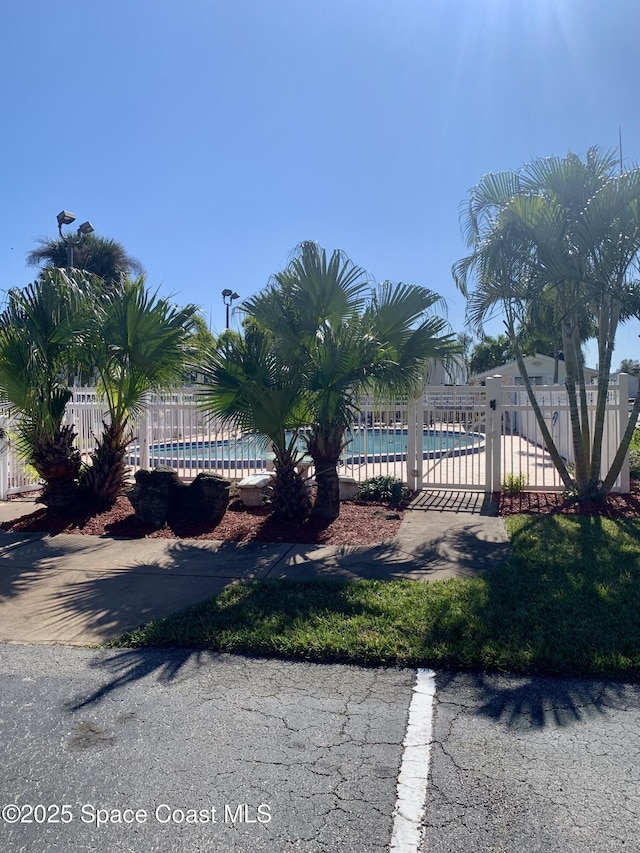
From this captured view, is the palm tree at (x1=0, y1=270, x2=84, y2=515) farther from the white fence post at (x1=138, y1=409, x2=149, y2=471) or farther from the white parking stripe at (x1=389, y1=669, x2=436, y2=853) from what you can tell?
the white parking stripe at (x1=389, y1=669, x2=436, y2=853)

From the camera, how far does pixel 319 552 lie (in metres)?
7.62

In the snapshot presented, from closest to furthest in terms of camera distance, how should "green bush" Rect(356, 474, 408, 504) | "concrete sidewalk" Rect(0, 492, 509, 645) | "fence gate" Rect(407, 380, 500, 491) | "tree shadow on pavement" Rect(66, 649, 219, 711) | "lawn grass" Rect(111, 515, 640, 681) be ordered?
"tree shadow on pavement" Rect(66, 649, 219, 711), "lawn grass" Rect(111, 515, 640, 681), "concrete sidewalk" Rect(0, 492, 509, 645), "green bush" Rect(356, 474, 408, 504), "fence gate" Rect(407, 380, 500, 491)

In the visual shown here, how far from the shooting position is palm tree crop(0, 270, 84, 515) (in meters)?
8.73

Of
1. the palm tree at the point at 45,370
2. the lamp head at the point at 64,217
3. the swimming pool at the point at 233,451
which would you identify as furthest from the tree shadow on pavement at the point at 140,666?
the lamp head at the point at 64,217

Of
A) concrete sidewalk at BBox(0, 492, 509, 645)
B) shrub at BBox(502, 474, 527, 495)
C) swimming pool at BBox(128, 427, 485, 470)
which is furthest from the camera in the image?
swimming pool at BBox(128, 427, 485, 470)

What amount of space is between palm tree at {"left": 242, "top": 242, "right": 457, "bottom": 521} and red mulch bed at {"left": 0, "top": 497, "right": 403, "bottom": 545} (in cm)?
53

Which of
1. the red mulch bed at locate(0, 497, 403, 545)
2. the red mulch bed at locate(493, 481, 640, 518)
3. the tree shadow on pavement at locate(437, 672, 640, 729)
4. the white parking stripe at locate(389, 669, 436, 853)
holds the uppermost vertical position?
the red mulch bed at locate(493, 481, 640, 518)

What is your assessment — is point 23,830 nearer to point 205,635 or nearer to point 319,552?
point 205,635

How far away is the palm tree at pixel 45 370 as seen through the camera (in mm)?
8734

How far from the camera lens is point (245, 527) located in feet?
29.3

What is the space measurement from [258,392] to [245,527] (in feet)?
6.31

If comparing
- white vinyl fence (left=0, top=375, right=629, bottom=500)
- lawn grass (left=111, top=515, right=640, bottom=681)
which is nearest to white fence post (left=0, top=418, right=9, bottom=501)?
white vinyl fence (left=0, top=375, right=629, bottom=500)

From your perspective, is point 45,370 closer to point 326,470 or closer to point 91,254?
point 326,470

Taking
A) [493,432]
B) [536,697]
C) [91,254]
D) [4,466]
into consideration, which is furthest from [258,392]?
[91,254]
